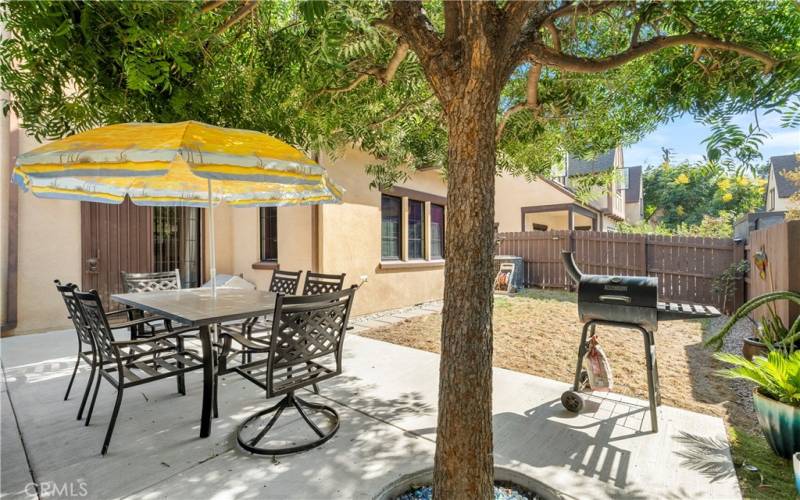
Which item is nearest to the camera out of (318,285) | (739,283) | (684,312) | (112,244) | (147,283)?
(684,312)

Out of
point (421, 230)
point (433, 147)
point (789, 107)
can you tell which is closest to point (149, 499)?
point (789, 107)

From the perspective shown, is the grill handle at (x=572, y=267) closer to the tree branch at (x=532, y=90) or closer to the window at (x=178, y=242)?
the tree branch at (x=532, y=90)

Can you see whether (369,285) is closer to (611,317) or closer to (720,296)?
(611,317)

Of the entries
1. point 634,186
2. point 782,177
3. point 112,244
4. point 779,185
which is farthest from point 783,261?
point 634,186

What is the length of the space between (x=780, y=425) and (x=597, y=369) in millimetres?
1074

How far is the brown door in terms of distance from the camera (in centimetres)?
612

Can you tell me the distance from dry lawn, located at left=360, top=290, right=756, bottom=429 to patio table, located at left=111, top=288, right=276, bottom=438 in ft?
8.51

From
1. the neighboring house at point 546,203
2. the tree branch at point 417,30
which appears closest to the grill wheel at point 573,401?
the tree branch at point 417,30

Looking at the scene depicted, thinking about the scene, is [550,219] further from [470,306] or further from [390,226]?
[470,306]

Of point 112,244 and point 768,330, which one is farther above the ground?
point 112,244

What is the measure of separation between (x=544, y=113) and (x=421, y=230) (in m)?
6.00

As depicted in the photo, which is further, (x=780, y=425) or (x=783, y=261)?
(x=783, y=261)

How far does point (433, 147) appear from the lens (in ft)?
17.8

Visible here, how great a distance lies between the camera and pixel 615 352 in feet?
17.0
